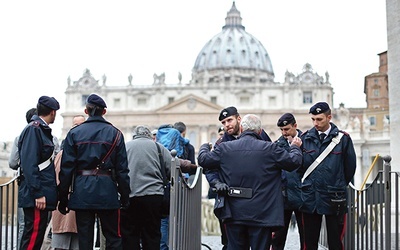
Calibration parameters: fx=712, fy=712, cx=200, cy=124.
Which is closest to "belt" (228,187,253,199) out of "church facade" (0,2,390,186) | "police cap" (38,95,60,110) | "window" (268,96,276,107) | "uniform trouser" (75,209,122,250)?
"uniform trouser" (75,209,122,250)

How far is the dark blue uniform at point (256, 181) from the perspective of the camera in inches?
233

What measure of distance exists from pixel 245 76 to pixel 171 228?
99.9 meters

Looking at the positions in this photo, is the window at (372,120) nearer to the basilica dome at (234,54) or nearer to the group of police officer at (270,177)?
the basilica dome at (234,54)

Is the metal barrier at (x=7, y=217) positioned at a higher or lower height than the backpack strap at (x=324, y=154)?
lower

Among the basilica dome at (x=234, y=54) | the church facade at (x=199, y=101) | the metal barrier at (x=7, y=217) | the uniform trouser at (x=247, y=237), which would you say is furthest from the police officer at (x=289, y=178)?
the basilica dome at (x=234, y=54)

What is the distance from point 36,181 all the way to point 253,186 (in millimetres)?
1885

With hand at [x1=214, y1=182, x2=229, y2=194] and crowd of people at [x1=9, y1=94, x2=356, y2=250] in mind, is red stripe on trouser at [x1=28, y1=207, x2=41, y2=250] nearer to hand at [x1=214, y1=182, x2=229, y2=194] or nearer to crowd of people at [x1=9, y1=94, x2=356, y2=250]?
crowd of people at [x1=9, y1=94, x2=356, y2=250]

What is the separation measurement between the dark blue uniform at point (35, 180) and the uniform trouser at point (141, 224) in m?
1.09

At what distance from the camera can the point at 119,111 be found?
274ft

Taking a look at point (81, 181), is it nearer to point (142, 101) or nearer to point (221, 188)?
point (221, 188)

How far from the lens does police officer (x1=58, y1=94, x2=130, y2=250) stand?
618cm

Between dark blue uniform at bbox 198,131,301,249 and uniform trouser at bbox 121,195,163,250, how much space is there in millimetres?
1423

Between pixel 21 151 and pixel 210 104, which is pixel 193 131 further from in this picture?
pixel 21 151

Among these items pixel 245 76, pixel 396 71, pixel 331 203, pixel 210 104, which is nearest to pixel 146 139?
pixel 331 203
